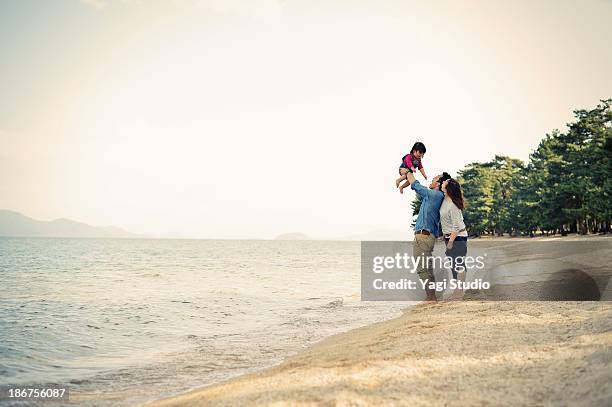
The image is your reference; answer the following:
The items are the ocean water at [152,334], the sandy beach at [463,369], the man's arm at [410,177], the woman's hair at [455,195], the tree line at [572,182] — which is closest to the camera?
the sandy beach at [463,369]

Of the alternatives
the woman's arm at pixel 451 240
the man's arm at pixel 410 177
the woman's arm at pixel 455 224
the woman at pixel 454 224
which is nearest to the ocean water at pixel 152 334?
the woman at pixel 454 224

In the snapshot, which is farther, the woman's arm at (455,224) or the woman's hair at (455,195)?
the woman's hair at (455,195)

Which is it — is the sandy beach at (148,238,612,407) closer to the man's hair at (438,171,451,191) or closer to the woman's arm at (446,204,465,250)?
the woman's arm at (446,204,465,250)

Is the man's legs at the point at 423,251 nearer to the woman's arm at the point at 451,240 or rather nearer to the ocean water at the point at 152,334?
the woman's arm at the point at 451,240

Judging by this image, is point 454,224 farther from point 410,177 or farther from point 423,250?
point 410,177

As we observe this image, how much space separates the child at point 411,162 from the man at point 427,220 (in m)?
0.28

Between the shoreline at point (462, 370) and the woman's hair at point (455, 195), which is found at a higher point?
the woman's hair at point (455, 195)

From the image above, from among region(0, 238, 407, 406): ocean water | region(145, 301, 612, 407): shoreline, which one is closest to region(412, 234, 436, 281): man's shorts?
region(0, 238, 407, 406): ocean water

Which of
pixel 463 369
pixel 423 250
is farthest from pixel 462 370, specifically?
pixel 423 250

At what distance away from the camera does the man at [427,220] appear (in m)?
8.86

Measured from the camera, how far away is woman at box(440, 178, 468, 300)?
8672 millimetres

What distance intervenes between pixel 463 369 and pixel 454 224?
488 centimetres

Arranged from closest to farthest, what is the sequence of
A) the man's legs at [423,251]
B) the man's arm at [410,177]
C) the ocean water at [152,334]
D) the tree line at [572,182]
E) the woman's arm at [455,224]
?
the ocean water at [152,334]
the man's arm at [410,177]
the woman's arm at [455,224]
the man's legs at [423,251]
the tree line at [572,182]

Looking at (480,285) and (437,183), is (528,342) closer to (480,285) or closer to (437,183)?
(437,183)
